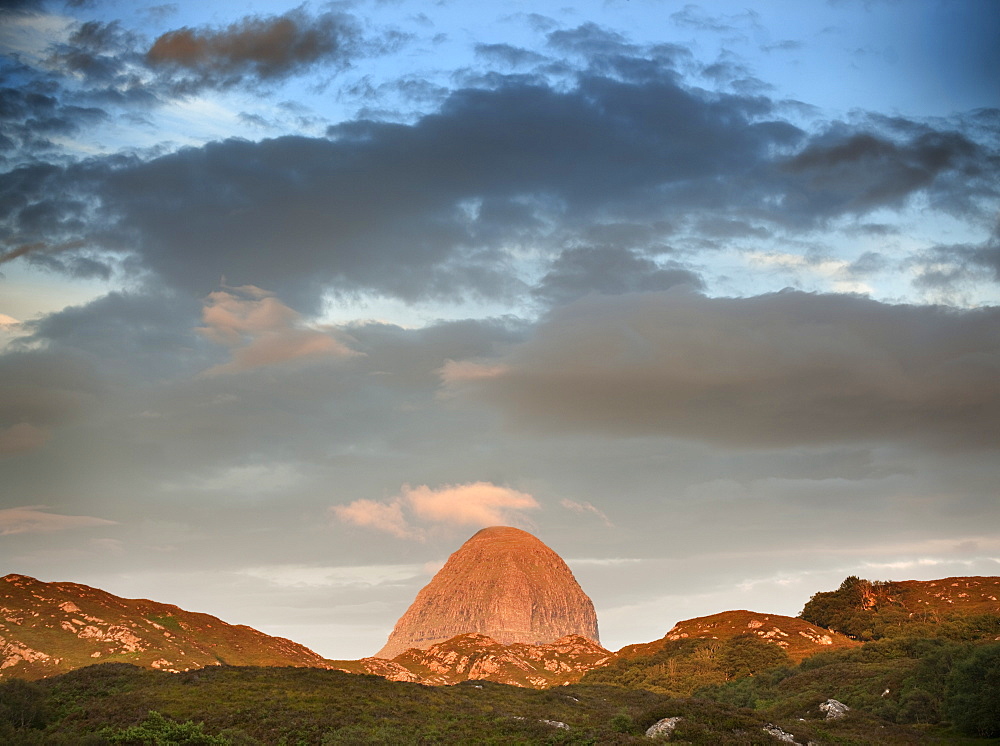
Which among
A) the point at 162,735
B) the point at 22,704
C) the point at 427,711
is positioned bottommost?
the point at 427,711

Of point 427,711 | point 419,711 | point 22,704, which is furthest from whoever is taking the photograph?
point 427,711

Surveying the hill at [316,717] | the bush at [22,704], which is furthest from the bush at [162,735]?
the bush at [22,704]

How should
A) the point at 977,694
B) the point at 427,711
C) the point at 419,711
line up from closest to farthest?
the point at 419,711, the point at 427,711, the point at 977,694

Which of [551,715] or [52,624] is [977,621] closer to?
[551,715]

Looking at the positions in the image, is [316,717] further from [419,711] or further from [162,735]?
[162,735]

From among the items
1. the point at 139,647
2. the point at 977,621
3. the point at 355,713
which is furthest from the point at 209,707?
the point at 977,621

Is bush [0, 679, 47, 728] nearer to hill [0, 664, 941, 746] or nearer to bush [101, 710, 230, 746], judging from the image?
hill [0, 664, 941, 746]

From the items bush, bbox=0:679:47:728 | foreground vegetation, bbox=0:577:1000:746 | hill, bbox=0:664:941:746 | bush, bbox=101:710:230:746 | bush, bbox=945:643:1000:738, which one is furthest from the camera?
bush, bbox=945:643:1000:738

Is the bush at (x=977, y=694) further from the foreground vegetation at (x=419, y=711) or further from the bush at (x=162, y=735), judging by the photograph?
the bush at (x=162, y=735)

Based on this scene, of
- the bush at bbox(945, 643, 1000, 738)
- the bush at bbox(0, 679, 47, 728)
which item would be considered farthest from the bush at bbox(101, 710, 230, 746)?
the bush at bbox(945, 643, 1000, 738)

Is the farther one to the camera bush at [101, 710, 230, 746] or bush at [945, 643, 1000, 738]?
bush at [945, 643, 1000, 738]

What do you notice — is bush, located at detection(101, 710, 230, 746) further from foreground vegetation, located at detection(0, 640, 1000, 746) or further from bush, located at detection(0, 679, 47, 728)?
bush, located at detection(0, 679, 47, 728)

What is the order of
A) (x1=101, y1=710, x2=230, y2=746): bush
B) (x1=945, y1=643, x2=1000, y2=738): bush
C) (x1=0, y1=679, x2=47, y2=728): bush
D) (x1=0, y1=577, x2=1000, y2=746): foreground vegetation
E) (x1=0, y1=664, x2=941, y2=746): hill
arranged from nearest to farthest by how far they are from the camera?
1. (x1=101, y1=710, x2=230, y2=746): bush
2. (x1=0, y1=664, x2=941, y2=746): hill
3. (x1=0, y1=577, x2=1000, y2=746): foreground vegetation
4. (x1=0, y1=679, x2=47, y2=728): bush
5. (x1=945, y1=643, x2=1000, y2=738): bush

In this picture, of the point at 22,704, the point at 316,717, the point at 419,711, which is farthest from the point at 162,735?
the point at 419,711
